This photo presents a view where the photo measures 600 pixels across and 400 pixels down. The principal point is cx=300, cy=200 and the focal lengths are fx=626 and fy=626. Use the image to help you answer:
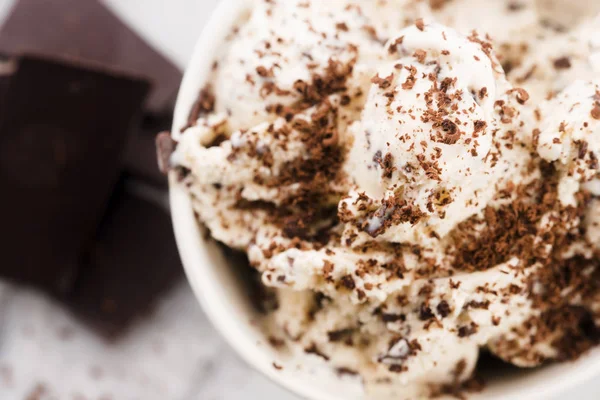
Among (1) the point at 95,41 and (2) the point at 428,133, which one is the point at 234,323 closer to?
(2) the point at 428,133

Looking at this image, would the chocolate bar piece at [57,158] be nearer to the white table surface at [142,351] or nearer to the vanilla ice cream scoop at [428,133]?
the white table surface at [142,351]

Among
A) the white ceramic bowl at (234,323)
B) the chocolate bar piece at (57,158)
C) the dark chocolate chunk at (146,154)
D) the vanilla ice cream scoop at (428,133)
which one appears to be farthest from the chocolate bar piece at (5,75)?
the vanilla ice cream scoop at (428,133)

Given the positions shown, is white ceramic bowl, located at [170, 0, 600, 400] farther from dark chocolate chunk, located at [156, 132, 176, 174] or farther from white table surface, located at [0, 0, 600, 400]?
white table surface, located at [0, 0, 600, 400]

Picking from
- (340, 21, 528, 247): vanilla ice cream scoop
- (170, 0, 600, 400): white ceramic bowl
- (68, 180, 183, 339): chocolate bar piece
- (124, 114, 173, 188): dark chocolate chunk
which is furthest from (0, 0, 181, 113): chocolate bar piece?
(340, 21, 528, 247): vanilla ice cream scoop

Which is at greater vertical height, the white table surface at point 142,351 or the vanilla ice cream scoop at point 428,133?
the vanilla ice cream scoop at point 428,133

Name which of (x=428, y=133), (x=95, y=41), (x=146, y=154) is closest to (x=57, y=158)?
(x=146, y=154)

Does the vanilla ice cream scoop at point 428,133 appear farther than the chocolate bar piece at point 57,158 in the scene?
No

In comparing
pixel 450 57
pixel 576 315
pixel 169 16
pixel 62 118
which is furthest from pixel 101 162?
Answer: pixel 576 315

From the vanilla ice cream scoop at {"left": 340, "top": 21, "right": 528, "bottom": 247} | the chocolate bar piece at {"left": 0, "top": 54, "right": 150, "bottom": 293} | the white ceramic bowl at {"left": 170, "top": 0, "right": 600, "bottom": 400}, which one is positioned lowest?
the chocolate bar piece at {"left": 0, "top": 54, "right": 150, "bottom": 293}
